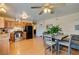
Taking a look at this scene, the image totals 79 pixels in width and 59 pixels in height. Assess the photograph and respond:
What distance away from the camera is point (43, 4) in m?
1.76

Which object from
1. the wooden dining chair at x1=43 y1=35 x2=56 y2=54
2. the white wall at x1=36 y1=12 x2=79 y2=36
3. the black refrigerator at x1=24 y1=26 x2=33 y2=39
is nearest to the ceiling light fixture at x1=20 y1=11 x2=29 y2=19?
the black refrigerator at x1=24 y1=26 x2=33 y2=39

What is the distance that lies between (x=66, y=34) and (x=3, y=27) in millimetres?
1172

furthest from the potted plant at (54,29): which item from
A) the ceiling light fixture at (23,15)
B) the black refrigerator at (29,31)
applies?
the ceiling light fixture at (23,15)

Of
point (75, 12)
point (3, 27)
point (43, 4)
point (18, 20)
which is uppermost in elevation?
point (43, 4)

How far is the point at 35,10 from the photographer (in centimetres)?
186

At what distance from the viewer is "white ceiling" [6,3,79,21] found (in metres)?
1.76

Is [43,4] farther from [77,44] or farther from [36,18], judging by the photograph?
[77,44]

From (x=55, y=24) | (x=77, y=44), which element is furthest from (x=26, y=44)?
(x=77, y=44)

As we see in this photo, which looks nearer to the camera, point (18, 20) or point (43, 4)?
point (43, 4)

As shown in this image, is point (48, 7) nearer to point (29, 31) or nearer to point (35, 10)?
point (35, 10)

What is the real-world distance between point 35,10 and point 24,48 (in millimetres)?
725

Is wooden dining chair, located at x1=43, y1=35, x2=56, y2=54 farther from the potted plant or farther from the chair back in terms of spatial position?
the potted plant

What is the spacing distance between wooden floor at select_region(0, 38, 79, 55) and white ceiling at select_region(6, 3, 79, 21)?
0.48 meters

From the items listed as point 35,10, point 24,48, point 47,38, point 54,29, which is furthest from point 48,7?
point 24,48
